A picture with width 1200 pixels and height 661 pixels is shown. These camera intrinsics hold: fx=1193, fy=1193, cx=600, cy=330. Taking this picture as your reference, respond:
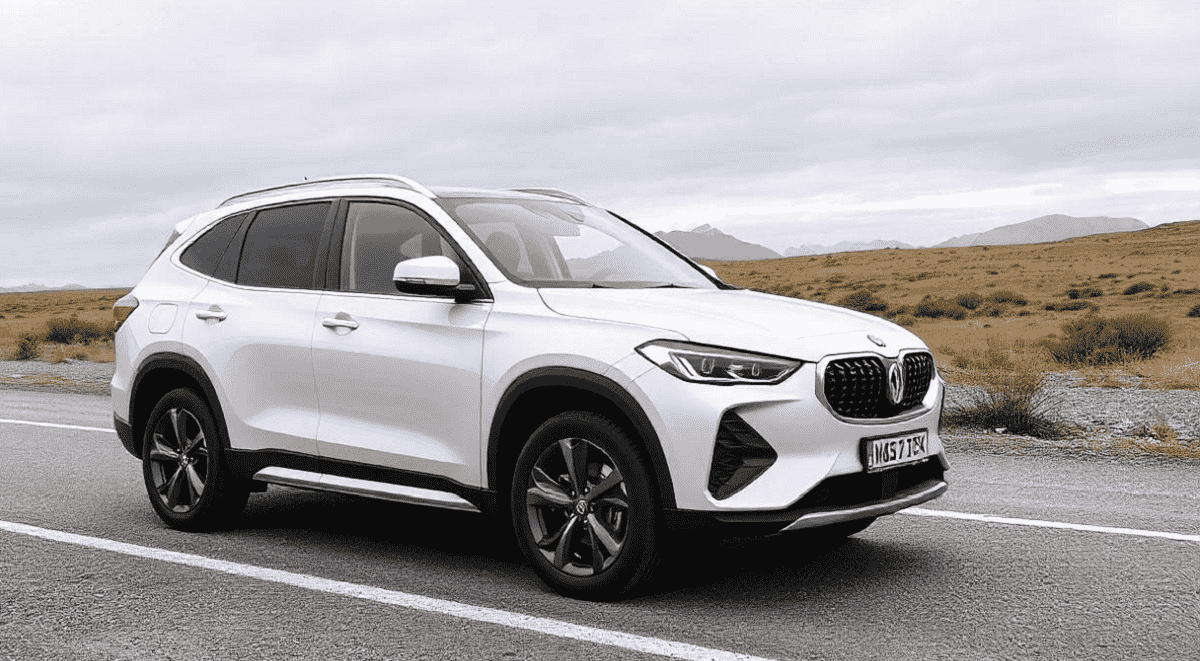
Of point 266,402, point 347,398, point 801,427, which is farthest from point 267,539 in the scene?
point 801,427

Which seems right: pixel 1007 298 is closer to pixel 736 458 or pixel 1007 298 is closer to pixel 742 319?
pixel 742 319

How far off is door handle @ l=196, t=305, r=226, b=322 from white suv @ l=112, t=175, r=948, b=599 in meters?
Result: 0.03

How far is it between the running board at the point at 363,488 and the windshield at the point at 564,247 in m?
1.01

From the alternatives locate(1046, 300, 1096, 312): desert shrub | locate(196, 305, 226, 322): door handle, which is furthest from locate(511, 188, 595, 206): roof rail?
locate(1046, 300, 1096, 312): desert shrub

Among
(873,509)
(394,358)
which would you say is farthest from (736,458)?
(394,358)

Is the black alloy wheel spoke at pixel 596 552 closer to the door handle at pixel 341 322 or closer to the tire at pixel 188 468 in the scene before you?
the door handle at pixel 341 322

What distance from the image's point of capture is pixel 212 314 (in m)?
6.37

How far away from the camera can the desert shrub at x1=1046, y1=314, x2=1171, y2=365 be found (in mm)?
21406

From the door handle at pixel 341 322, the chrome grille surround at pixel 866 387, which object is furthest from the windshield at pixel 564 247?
the chrome grille surround at pixel 866 387

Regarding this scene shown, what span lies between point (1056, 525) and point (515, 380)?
3213 millimetres

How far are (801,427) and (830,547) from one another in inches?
64.6

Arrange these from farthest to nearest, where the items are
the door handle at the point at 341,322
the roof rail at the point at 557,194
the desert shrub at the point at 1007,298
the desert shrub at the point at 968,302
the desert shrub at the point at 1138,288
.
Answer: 1. the desert shrub at the point at 1138,288
2. the desert shrub at the point at 1007,298
3. the desert shrub at the point at 968,302
4. the roof rail at the point at 557,194
5. the door handle at the point at 341,322

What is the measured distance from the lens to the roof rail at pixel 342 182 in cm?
584

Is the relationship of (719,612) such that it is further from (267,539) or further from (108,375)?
(108,375)
